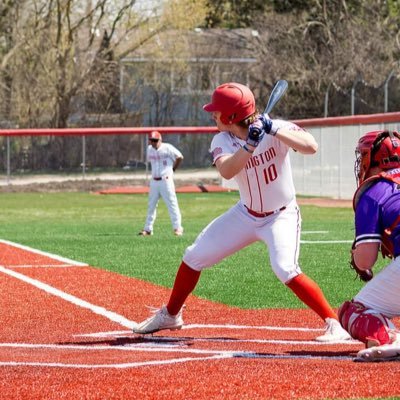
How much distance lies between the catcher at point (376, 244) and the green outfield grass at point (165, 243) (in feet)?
5.73

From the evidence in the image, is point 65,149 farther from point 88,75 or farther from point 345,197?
point 345,197

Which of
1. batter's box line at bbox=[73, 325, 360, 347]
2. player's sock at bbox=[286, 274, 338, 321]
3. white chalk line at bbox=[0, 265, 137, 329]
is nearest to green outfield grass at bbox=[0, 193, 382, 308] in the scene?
player's sock at bbox=[286, 274, 338, 321]

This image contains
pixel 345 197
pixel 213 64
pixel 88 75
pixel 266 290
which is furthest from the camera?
pixel 213 64

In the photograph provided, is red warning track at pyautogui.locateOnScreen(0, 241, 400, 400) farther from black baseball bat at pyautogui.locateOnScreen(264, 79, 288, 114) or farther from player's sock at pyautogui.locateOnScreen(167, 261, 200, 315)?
black baseball bat at pyautogui.locateOnScreen(264, 79, 288, 114)

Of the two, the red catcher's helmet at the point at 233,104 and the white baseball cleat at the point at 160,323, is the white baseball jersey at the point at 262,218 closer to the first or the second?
the red catcher's helmet at the point at 233,104

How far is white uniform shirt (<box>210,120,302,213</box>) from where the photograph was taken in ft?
28.6

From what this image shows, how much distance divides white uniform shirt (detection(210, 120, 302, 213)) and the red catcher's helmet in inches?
9.6

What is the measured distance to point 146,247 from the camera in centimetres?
1838

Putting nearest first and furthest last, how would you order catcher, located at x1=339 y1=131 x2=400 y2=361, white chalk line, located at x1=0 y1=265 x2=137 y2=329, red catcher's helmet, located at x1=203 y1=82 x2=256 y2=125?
catcher, located at x1=339 y1=131 x2=400 y2=361 → red catcher's helmet, located at x1=203 y1=82 x2=256 y2=125 → white chalk line, located at x1=0 y1=265 x2=137 y2=329

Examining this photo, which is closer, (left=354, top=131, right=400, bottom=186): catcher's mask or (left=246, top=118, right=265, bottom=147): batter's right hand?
(left=354, top=131, right=400, bottom=186): catcher's mask

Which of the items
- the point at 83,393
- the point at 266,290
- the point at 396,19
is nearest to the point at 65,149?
the point at 396,19

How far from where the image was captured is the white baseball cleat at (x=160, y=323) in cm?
927

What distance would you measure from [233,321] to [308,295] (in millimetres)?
1579

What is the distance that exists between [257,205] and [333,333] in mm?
1102
